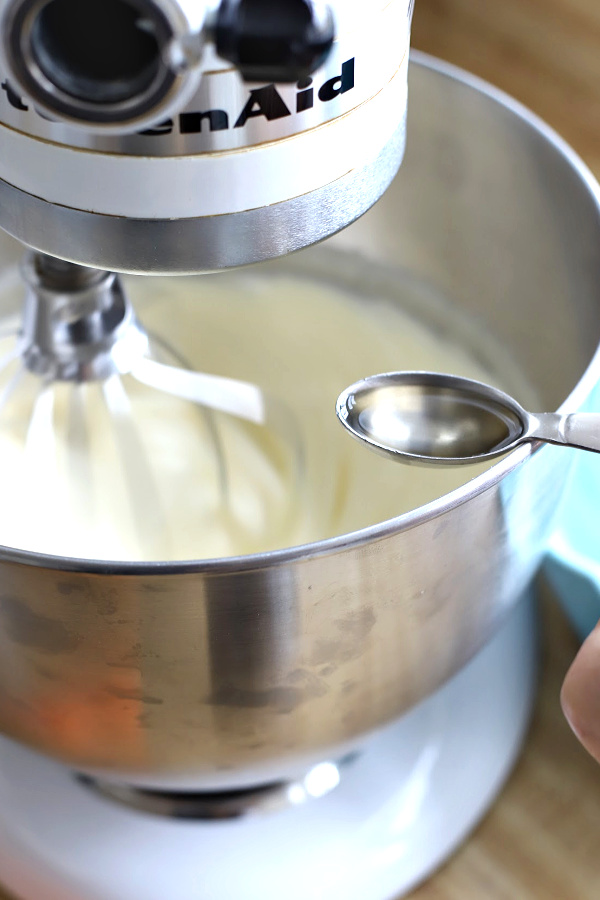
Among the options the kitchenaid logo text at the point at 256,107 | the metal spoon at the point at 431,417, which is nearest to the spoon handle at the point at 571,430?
the metal spoon at the point at 431,417

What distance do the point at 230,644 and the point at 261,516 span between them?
0.17m

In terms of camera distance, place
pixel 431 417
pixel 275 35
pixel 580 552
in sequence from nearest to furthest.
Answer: pixel 275 35 < pixel 431 417 < pixel 580 552

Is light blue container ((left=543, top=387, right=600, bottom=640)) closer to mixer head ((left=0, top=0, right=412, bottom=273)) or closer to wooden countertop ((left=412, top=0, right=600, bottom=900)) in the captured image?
wooden countertop ((left=412, top=0, right=600, bottom=900))

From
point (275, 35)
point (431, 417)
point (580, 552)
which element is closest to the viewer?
point (275, 35)

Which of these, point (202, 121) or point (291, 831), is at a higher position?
point (202, 121)

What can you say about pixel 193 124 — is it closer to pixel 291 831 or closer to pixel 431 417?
pixel 431 417

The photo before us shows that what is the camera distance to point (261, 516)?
0.46 m

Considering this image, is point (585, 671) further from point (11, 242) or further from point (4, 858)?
point (11, 242)

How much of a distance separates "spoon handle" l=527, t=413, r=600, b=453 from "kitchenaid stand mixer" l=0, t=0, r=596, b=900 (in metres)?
0.02

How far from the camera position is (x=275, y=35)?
21cm

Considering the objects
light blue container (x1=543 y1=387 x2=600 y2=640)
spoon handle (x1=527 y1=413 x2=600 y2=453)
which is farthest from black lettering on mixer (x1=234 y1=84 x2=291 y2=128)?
light blue container (x1=543 y1=387 x2=600 y2=640)

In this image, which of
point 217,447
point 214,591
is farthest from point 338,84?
point 217,447

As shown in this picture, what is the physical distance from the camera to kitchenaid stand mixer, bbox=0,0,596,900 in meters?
0.22

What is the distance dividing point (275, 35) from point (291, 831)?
0.29m
